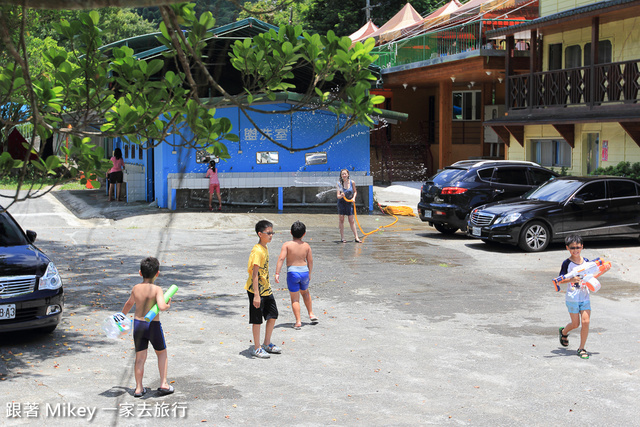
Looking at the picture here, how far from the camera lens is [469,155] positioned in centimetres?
3309

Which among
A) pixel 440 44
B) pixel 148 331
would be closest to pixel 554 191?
pixel 148 331

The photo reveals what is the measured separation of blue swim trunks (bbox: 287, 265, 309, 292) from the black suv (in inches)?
350

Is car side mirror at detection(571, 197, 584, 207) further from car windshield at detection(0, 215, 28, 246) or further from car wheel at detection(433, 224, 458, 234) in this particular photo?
car windshield at detection(0, 215, 28, 246)

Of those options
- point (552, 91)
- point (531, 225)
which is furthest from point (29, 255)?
point (552, 91)

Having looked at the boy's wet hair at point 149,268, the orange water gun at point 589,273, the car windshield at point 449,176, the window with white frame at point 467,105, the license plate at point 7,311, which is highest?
the window with white frame at point 467,105

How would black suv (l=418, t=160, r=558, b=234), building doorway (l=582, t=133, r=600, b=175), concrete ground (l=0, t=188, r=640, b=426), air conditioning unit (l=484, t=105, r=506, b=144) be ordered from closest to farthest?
concrete ground (l=0, t=188, r=640, b=426), black suv (l=418, t=160, r=558, b=234), building doorway (l=582, t=133, r=600, b=175), air conditioning unit (l=484, t=105, r=506, b=144)

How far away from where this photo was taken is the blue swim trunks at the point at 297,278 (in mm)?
9031

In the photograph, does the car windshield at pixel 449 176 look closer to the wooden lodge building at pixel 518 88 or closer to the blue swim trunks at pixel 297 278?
the wooden lodge building at pixel 518 88

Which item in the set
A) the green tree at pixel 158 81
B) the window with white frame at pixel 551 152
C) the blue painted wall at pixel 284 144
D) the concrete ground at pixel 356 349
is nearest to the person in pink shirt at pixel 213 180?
the blue painted wall at pixel 284 144

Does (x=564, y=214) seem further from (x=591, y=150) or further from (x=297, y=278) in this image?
(x=297, y=278)

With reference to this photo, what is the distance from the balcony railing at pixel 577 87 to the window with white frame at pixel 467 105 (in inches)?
313

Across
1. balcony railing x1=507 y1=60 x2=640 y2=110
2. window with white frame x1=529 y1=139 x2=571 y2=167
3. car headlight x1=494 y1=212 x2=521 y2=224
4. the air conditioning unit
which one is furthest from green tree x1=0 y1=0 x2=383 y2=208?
the air conditioning unit

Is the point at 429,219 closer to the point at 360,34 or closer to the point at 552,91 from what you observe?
the point at 552,91

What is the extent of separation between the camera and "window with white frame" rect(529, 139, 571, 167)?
78.7 ft
